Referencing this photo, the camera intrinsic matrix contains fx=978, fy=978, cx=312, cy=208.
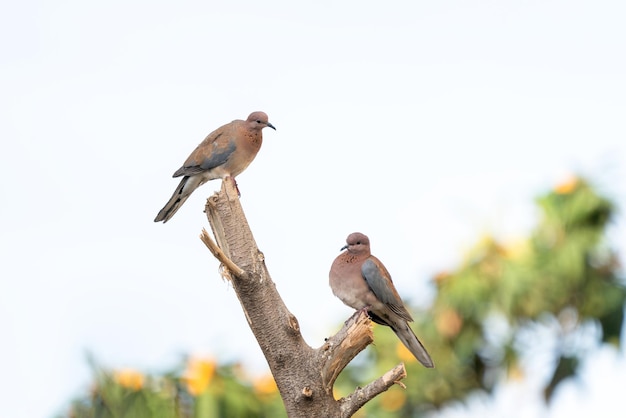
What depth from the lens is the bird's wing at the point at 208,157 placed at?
30.9ft

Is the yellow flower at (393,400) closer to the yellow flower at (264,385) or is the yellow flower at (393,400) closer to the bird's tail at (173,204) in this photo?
the yellow flower at (264,385)

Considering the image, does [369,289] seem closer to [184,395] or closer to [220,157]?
[220,157]

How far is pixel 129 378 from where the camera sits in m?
11.2

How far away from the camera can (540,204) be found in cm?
1711

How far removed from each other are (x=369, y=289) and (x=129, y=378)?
14.3ft

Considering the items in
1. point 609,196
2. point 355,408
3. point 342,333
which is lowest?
point 355,408

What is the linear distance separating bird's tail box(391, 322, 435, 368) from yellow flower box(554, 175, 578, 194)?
946cm

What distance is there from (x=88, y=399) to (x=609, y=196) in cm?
1003

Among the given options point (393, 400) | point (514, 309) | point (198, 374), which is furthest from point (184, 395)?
point (514, 309)

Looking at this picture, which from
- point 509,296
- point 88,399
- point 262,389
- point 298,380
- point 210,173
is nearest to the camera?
point 298,380

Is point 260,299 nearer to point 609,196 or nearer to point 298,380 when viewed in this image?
point 298,380

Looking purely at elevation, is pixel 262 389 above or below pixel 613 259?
below

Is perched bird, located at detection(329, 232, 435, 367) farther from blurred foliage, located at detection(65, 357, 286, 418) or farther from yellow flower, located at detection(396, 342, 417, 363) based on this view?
yellow flower, located at detection(396, 342, 417, 363)

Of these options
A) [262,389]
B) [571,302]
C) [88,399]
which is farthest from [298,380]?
[571,302]
